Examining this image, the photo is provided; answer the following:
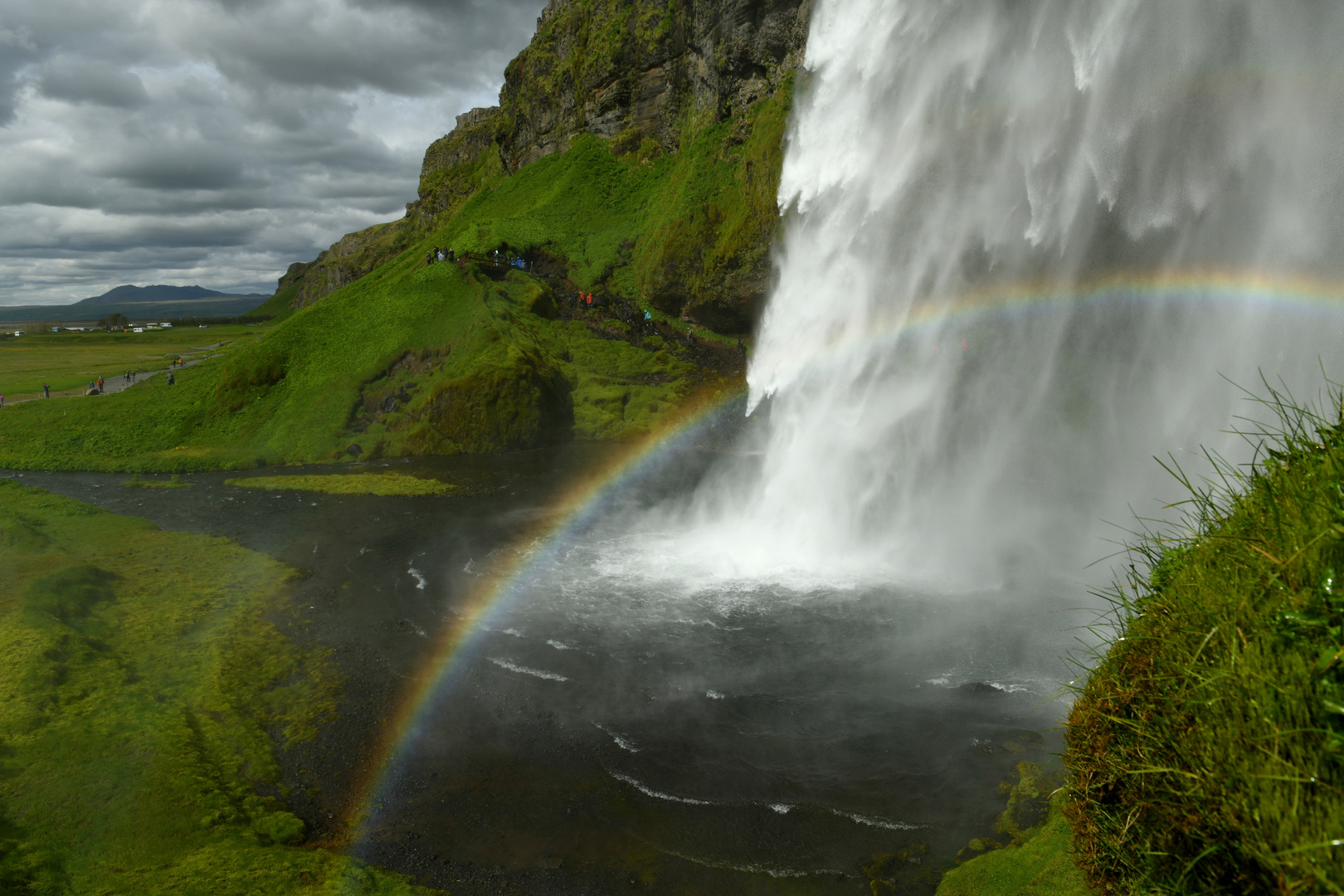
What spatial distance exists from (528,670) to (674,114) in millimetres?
56171

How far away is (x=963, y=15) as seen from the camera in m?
22.2

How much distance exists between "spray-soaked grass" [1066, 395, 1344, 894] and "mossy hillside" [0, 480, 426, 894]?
7061 mm

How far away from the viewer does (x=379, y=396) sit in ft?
127

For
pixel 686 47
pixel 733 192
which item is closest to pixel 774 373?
pixel 733 192

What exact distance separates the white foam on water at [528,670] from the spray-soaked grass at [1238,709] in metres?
9.34

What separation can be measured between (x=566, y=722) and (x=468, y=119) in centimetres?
10712

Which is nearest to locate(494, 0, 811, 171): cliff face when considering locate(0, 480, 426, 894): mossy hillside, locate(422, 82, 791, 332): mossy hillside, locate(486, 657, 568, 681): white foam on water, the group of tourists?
locate(422, 82, 791, 332): mossy hillside

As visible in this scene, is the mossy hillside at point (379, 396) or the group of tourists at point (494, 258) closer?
the mossy hillside at point (379, 396)

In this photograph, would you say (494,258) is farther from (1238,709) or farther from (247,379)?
(1238,709)

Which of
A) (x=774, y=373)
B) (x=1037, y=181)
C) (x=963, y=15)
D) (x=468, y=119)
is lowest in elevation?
(x=774, y=373)

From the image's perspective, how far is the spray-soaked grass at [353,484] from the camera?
28.2 metres

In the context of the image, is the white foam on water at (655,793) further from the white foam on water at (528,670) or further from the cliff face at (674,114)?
the cliff face at (674,114)

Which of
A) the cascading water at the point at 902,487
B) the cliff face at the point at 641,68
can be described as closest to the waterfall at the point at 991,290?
the cascading water at the point at 902,487

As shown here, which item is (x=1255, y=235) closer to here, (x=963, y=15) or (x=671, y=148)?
(x=963, y=15)
